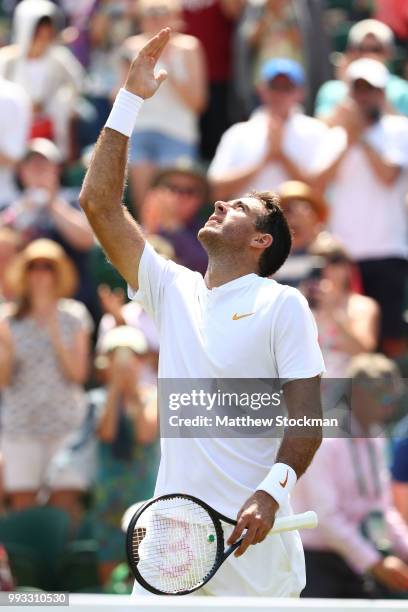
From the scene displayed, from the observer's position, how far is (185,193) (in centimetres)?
911

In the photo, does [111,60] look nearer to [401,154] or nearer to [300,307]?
[401,154]

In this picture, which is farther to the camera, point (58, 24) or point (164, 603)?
point (58, 24)

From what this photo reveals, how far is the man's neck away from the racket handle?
0.86m

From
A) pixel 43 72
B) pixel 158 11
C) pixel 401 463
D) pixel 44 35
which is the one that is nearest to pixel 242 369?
pixel 401 463

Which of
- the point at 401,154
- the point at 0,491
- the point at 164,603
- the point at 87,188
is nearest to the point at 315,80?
the point at 401,154

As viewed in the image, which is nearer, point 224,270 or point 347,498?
point 224,270

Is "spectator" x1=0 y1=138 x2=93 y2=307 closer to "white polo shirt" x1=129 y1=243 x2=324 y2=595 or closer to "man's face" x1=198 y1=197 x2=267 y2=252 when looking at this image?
"man's face" x1=198 y1=197 x2=267 y2=252

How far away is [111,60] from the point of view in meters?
10.9

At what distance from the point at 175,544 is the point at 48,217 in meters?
4.91

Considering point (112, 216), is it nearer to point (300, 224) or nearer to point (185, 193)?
point (300, 224)

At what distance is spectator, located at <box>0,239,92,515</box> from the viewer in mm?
8227

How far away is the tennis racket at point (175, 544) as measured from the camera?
14.8ft

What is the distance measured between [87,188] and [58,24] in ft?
20.2

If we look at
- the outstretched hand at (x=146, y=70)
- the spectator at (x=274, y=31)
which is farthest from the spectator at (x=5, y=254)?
the outstretched hand at (x=146, y=70)
